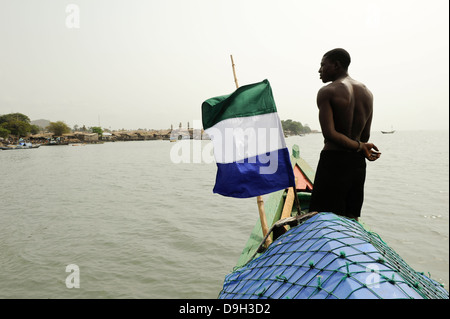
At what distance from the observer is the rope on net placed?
174 centimetres

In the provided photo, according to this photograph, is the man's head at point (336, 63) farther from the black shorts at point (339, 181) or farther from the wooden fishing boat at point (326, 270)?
the wooden fishing boat at point (326, 270)

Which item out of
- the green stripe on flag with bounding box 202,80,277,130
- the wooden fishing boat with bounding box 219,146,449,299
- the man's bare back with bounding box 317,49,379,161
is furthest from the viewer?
the green stripe on flag with bounding box 202,80,277,130

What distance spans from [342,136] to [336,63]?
0.75 meters

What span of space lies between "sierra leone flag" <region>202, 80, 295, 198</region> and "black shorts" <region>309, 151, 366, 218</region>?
620 mm

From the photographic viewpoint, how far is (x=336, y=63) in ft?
9.64

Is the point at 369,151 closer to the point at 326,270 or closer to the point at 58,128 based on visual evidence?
the point at 326,270

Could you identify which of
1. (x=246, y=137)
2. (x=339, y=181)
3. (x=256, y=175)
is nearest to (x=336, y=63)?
(x=339, y=181)

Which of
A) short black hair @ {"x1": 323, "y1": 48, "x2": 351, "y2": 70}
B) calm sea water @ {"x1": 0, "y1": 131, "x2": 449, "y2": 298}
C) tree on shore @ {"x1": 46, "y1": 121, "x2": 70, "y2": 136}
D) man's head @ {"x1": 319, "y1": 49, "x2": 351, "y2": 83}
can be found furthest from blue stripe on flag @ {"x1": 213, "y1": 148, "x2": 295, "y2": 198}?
tree on shore @ {"x1": 46, "y1": 121, "x2": 70, "y2": 136}

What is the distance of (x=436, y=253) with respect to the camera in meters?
6.61

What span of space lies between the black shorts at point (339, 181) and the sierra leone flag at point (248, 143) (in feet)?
2.03

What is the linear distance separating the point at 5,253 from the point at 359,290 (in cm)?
840

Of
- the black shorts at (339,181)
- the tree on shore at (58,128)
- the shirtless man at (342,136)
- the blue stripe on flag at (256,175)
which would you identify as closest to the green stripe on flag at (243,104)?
the blue stripe on flag at (256,175)

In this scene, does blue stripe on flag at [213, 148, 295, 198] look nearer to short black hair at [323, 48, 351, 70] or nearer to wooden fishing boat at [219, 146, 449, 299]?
wooden fishing boat at [219, 146, 449, 299]
